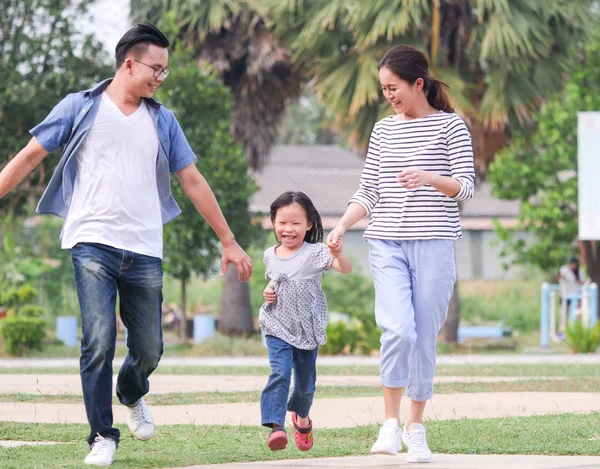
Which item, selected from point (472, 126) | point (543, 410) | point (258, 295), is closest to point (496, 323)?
point (258, 295)

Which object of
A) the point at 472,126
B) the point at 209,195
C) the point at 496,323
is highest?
the point at 472,126

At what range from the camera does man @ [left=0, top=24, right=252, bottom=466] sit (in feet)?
17.4

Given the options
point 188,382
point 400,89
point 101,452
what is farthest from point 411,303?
point 188,382

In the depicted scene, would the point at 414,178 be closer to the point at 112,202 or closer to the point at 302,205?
the point at 302,205

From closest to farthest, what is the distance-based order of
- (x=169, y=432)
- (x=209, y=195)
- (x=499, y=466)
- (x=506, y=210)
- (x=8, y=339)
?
(x=499, y=466)
(x=209, y=195)
(x=169, y=432)
(x=8, y=339)
(x=506, y=210)

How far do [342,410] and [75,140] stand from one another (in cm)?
307

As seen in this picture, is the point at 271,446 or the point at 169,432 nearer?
the point at 271,446

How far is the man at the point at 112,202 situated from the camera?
5.31 metres

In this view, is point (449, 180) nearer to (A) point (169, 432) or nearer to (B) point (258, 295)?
(A) point (169, 432)

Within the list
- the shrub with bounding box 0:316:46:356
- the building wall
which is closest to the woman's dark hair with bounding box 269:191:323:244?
the shrub with bounding box 0:316:46:356

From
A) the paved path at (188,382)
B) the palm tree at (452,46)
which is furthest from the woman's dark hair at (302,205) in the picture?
the palm tree at (452,46)

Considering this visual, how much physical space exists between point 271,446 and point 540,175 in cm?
1900

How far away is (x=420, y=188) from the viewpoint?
5.64 m

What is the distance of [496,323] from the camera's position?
30.0 m
